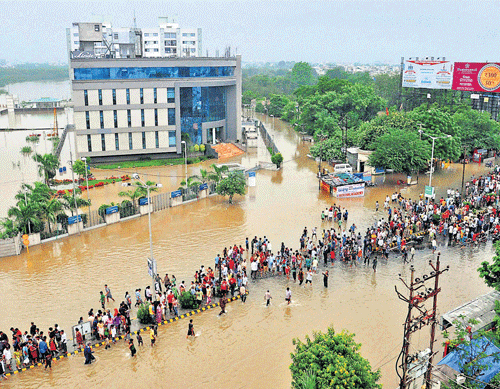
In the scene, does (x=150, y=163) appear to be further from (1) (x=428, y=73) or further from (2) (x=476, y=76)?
(2) (x=476, y=76)

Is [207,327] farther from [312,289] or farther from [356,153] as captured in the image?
[356,153]

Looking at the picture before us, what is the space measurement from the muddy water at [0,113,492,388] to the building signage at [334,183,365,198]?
2.05m

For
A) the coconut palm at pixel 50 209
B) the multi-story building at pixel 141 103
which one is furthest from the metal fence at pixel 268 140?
the coconut palm at pixel 50 209

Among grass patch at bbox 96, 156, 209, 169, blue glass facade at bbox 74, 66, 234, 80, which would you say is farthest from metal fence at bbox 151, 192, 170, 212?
blue glass facade at bbox 74, 66, 234, 80

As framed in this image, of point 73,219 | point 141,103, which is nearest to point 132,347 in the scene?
point 73,219

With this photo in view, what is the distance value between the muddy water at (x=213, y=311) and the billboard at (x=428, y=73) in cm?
3234

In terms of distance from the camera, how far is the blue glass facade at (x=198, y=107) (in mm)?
55469

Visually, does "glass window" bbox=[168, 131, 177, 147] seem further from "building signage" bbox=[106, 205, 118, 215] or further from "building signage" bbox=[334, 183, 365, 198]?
"building signage" bbox=[334, 183, 365, 198]

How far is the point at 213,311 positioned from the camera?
21.7 meters

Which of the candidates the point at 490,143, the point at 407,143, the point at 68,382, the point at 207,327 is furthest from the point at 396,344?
the point at 490,143

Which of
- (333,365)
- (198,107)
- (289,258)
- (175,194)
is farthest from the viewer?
(198,107)

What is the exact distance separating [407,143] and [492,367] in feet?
99.4

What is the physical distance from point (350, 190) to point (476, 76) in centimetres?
2997

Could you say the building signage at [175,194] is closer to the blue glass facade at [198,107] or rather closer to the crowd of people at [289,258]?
the crowd of people at [289,258]
